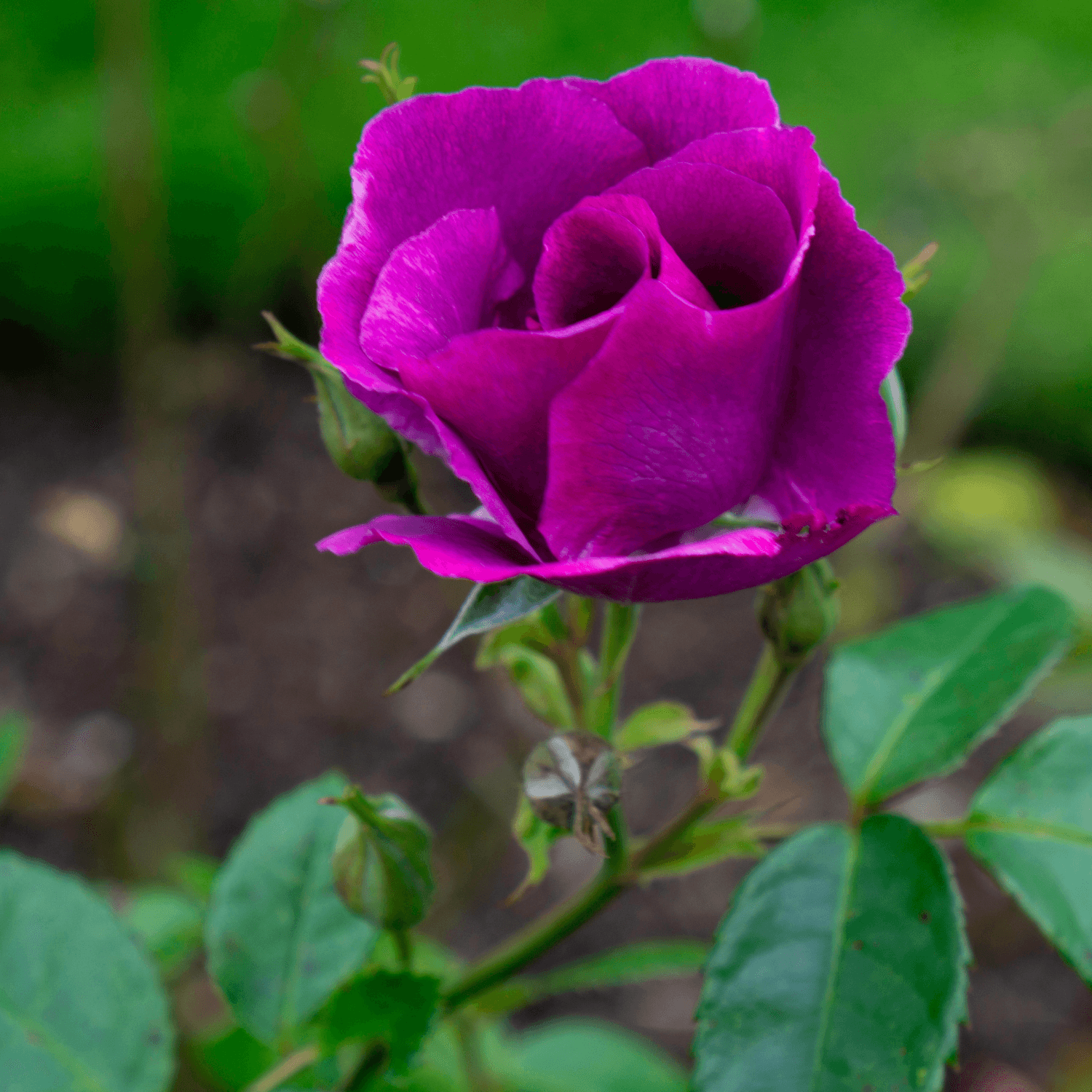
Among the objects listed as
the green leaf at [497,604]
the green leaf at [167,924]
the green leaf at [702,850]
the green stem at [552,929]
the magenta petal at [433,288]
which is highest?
the magenta petal at [433,288]

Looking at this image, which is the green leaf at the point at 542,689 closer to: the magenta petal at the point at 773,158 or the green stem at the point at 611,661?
the green stem at the point at 611,661

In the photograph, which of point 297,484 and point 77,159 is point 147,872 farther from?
point 77,159

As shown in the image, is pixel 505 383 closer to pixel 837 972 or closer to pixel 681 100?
pixel 681 100

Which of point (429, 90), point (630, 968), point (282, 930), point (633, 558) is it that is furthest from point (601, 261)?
point (429, 90)

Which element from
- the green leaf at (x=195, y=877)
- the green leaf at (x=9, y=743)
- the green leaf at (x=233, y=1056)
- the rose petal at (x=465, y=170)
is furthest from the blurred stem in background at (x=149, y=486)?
the rose petal at (x=465, y=170)

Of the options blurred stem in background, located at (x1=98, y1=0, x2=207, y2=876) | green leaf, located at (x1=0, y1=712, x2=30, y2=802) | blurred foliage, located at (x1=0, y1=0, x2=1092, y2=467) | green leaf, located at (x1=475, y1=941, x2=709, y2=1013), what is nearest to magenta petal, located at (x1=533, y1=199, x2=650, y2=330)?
green leaf, located at (x1=475, y1=941, x2=709, y2=1013)

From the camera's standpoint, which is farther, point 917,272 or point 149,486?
point 149,486
